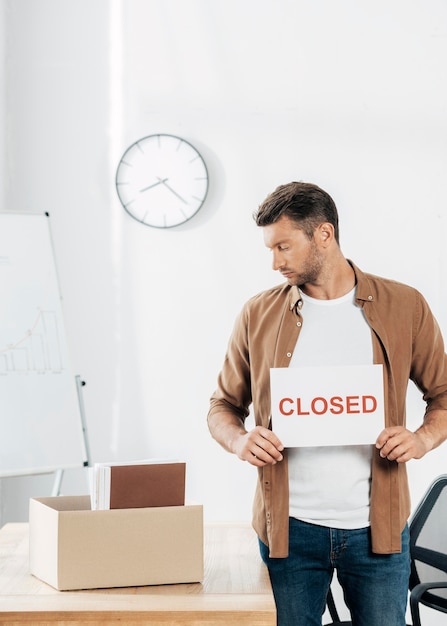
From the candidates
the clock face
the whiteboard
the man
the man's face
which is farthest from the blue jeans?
the clock face

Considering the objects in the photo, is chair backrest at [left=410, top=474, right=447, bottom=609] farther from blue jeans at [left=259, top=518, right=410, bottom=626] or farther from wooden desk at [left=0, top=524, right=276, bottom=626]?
wooden desk at [left=0, top=524, right=276, bottom=626]

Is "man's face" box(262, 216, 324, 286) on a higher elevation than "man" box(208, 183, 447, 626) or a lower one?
higher

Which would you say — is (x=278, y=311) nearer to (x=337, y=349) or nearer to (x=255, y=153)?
(x=337, y=349)

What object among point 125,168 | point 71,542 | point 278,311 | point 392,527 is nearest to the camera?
point 71,542

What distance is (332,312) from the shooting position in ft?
6.02

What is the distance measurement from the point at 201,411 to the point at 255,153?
106 cm

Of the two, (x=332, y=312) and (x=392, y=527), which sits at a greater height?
(x=332, y=312)

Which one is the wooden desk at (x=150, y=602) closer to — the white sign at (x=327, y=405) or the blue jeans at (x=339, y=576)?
the blue jeans at (x=339, y=576)

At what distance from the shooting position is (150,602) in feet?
4.98

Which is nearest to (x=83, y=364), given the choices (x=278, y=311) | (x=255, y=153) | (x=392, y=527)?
(x=255, y=153)

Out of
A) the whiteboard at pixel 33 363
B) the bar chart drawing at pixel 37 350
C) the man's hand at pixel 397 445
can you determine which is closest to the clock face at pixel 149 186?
the whiteboard at pixel 33 363

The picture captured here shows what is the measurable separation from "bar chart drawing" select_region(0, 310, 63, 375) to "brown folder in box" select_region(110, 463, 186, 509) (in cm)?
112

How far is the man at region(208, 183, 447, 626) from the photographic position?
5.68ft

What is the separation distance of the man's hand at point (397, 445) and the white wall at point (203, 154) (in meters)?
1.51
